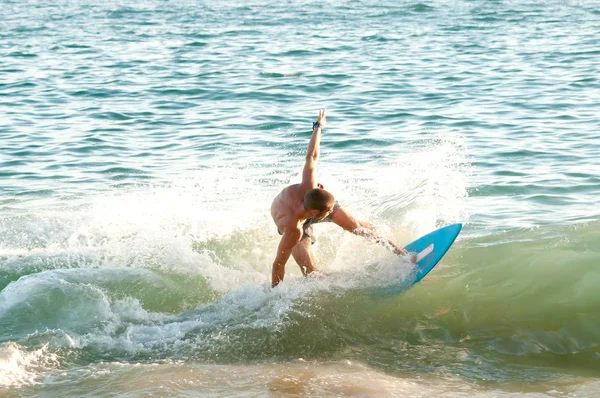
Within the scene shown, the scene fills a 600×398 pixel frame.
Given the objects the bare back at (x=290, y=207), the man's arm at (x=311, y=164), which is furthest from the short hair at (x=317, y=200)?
the man's arm at (x=311, y=164)

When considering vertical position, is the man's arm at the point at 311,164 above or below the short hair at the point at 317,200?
above

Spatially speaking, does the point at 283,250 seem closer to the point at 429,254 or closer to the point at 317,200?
the point at 317,200

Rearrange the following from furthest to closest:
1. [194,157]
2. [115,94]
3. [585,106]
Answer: [115,94] < [585,106] < [194,157]

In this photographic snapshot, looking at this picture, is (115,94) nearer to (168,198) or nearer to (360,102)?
(360,102)

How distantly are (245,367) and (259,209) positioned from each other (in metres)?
4.14

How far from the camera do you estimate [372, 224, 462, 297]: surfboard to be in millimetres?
8609

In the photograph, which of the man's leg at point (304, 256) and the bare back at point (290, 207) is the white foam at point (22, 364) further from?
the man's leg at point (304, 256)

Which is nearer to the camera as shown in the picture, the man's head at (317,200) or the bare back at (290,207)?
the man's head at (317,200)

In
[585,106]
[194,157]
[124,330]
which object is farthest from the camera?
[585,106]

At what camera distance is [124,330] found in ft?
26.1

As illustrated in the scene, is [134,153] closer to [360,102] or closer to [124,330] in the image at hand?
[360,102]

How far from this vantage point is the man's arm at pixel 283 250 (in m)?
8.36

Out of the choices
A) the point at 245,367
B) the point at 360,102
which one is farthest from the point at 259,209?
the point at 360,102

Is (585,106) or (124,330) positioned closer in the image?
(124,330)
